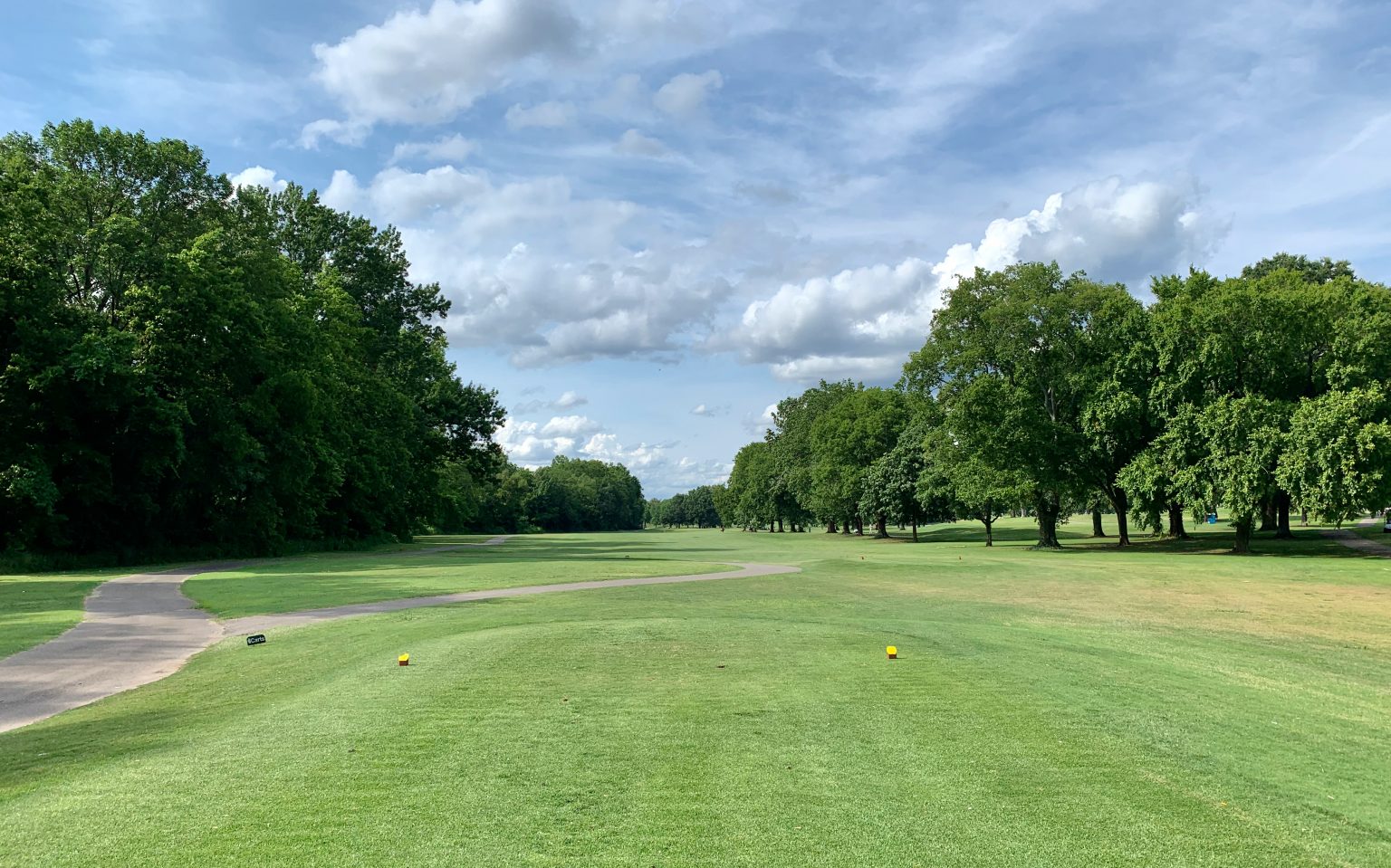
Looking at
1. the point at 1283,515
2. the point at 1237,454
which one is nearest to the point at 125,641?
the point at 1237,454

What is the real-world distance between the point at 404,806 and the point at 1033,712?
660cm

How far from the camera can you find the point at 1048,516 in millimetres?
57000

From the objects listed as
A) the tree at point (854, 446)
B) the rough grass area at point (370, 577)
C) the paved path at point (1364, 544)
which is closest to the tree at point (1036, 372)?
the paved path at point (1364, 544)

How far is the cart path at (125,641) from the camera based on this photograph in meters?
10.6

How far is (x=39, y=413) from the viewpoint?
35.0 metres

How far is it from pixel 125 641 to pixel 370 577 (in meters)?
14.8

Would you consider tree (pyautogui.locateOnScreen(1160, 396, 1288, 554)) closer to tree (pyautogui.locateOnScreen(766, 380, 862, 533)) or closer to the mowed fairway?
the mowed fairway

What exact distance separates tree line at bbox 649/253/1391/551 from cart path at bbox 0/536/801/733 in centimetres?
3459

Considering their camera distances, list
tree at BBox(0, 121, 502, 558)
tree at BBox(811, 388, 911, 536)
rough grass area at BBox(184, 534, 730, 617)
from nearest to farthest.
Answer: rough grass area at BBox(184, 534, 730, 617) < tree at BBox(0, 121, 502, 558) < tree at BBox(811, 388, 911, 536)

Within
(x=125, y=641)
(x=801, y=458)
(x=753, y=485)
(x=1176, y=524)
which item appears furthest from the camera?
(x=753, y=485)

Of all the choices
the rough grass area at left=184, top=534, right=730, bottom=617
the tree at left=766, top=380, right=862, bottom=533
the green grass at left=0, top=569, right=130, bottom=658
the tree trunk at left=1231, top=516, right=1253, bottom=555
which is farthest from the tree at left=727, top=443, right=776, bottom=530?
the green grass at left=0, top=569, right=130, bottom=658

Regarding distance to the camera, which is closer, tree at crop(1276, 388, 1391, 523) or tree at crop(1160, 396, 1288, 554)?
tree at crop(1276, 388, 1391, 523)

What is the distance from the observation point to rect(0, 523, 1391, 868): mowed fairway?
17.7ft

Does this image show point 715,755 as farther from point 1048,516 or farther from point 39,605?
point 1048,516
